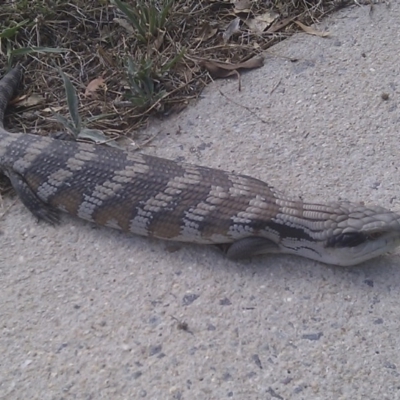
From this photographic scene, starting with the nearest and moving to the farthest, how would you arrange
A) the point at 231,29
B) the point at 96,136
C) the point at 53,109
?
the point at 96,136, the point at 53,109, the point at 231,29

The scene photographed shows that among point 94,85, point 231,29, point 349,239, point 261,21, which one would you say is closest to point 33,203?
point 94,85

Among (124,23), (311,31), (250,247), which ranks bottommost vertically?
(250,247)

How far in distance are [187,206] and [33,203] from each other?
0.92 meters

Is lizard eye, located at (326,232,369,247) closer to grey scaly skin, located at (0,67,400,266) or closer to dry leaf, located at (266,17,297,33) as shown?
grey scaly skin, located at (0,67,400,266)

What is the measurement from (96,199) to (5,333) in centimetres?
81

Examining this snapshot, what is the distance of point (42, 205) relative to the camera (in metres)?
3.44

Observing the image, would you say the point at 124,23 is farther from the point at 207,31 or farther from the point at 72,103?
the point at 72,103

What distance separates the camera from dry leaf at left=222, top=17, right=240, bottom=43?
4.27 m

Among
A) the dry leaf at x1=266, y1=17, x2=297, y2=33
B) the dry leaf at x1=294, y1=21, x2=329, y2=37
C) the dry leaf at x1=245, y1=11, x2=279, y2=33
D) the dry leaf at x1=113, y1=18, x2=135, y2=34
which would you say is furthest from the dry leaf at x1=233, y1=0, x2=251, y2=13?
the dry leaf at x1=113, y1=18, x2=135, y2=34

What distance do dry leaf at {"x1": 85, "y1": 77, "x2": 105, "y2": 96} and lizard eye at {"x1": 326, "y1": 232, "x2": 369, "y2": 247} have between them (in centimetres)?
193

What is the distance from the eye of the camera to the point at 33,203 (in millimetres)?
3434

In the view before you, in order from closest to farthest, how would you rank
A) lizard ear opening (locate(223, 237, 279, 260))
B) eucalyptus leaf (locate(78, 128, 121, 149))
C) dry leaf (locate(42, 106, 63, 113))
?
lizard ear opening (locate(223, 237, 279, 260)) → eucalyptus leaf (locate(78, 128, 121, 149)) → dry leaf (locate(42, 106, 63, 113))

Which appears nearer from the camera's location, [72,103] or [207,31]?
[72,103]

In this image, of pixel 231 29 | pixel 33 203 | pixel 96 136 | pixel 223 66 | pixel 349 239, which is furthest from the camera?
pixel 231 29
